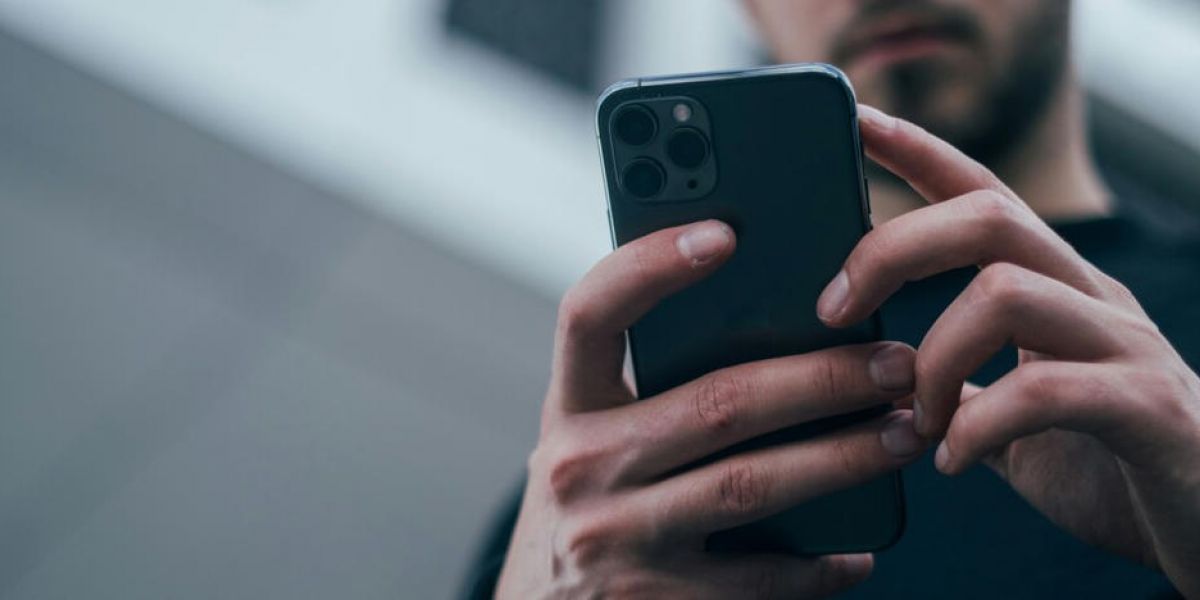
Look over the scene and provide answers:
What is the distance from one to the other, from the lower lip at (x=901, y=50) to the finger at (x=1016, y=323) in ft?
1.40

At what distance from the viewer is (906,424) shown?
380 millimetres

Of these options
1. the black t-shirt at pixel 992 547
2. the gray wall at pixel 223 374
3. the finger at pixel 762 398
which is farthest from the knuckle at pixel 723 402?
the gray wall at pixel 223 374

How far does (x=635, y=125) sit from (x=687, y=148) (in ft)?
0.08

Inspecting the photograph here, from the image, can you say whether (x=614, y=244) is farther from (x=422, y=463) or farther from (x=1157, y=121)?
(x=1157, y=121)

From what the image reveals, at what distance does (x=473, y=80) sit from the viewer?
1334mm

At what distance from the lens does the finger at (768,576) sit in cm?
41

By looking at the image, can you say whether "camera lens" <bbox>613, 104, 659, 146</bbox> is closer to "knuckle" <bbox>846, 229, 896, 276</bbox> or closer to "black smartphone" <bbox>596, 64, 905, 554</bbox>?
"black smartphone" <bbox>596, 64, 905, 554</bbox>

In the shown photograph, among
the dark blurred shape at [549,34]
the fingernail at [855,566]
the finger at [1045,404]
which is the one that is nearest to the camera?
the finger at [1045,404]

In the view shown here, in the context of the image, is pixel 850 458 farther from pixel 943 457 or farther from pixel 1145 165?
pixel 1145 165

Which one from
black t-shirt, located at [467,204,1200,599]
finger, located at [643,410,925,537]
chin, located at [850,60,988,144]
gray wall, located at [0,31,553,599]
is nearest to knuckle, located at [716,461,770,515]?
finger, located at [643,410,925,537]

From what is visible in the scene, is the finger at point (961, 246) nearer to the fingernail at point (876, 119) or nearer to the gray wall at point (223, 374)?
the fingernail at point (876, 119)

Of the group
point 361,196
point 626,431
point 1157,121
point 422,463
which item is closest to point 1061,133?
point 1157,121

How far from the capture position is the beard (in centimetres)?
72

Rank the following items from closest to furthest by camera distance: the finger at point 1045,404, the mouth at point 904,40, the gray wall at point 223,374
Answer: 1. the finger at point 1045,404
2. the mouth at point 904,40
3. the gray wall at point 223,374
